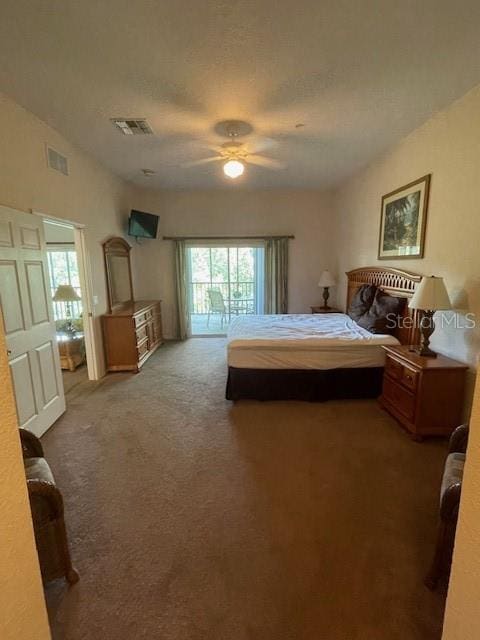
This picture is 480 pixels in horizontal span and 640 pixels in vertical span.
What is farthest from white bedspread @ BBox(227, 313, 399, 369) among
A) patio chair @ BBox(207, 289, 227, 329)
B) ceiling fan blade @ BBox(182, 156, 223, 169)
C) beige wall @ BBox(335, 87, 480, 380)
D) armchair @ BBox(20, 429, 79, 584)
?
patio chair @ BBox(207, 289, 227, 329)

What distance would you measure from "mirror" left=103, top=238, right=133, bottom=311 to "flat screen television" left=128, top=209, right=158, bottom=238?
28 centimetres

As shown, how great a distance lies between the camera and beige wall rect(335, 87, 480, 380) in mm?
2557

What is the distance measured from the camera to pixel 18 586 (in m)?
0.74

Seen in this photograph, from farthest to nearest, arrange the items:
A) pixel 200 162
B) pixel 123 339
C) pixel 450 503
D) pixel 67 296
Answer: pixel 67 296
pixel 123 339
pixel 200 162
pixel 450 503

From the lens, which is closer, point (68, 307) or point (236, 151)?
point (236, 151)

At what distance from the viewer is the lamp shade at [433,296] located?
8.62ft

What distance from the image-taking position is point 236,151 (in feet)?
11.8

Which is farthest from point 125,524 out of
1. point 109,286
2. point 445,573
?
point 109,286

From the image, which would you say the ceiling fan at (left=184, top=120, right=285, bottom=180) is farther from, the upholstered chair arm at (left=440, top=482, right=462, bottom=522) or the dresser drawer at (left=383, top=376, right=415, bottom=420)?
the upholstered chair arm at (left=440, top=482, right=462, bottom=522)

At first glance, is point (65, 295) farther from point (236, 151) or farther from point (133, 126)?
point (236, 151)

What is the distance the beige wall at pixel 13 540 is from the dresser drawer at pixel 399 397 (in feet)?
9.13

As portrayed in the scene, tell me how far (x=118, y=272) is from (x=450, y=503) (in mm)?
4735

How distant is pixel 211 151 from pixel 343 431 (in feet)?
11.3

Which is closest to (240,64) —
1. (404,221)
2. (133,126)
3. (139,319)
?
(133,126)
